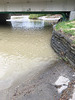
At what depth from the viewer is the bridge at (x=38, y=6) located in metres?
13.5

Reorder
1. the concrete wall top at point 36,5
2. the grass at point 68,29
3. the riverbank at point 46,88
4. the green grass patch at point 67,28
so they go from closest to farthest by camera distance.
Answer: the riverbank at point 46,88 → the grass at point 68,29 → the green grass patch at point 67,28 → the concrete wall top at point 36,5

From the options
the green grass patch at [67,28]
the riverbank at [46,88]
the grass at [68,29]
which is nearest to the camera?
the riverbank at [46,88]

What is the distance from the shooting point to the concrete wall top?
13.5 meters

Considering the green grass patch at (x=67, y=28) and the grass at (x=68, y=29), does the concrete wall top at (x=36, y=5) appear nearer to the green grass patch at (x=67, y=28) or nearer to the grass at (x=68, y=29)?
the green grass patch at (x=67, y=28)

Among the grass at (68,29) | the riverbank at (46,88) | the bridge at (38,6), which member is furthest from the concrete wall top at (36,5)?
the riverbank at (46,88)

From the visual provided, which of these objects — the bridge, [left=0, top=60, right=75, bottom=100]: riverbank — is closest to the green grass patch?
[left=0, top=60, right=75, bottom=100]: riverbank

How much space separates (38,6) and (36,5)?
0.92 feet

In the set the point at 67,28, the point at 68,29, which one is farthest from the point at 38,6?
the point at 68,29

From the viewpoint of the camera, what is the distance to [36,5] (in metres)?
13.7

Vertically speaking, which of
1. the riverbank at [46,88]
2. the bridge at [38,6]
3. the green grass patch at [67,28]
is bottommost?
the riverbank at [46,88]

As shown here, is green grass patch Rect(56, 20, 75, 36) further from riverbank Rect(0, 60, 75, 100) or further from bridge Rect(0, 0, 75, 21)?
bridge Rect(0, 0, 75, 21)

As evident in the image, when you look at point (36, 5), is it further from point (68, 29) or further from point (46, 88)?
point (46, 88)

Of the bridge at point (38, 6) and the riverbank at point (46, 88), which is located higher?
the bridge at point (38, 6)

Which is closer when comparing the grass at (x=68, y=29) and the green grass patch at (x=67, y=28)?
the grass at (x=68, y=29)
